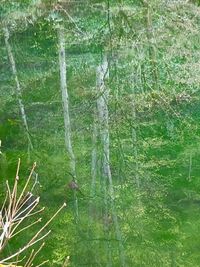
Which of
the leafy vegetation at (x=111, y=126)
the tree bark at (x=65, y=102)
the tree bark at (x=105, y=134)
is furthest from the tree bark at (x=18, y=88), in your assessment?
the tree bark at (x=105, y=134)

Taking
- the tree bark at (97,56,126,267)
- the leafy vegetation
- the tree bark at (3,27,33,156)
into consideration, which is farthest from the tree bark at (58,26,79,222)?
the tree bark at (3,27,33,156)

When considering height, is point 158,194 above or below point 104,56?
below

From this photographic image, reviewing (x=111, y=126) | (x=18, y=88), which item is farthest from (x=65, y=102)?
(x=111, y=126)

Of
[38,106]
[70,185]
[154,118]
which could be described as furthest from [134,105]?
[70,185]

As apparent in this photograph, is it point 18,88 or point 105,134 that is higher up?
point 18,88

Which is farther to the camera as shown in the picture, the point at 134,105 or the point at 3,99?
the point at 3,99

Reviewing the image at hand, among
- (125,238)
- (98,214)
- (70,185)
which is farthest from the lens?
(70,185)

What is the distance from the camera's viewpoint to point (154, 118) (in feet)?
18.3

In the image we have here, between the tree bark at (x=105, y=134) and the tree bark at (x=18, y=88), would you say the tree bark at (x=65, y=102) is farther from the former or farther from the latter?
the tree bark at (x=18, y=88)

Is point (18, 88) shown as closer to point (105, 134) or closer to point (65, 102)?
point (65, 102)

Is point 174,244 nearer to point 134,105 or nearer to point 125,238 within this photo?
point 125,238

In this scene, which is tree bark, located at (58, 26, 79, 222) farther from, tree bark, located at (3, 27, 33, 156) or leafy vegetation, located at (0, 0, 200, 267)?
tree bark, located at (3, 27, 33, 156)

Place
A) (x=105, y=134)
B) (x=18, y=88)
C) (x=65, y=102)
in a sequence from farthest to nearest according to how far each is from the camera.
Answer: (x=18, y=88)
(x=65, y=102)
(x=105, y=134)

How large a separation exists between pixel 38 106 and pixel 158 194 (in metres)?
2.16
